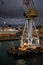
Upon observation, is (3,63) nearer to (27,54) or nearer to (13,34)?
(27,54)

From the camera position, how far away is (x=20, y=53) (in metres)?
9.91

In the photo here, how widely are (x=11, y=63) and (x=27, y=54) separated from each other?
4.91ft

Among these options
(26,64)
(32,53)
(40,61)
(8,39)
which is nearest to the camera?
(26,64)

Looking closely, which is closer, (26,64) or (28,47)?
(26,64)

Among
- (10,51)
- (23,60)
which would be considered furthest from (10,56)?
(23,60)

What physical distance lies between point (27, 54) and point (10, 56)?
Answer: 2.18 ft

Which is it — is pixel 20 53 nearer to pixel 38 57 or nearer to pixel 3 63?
pixel 38 57

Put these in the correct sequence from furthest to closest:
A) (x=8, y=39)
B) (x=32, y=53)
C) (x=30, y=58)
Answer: (x=8, y=39)
(x=32, y=53)
(x=30, y=58)

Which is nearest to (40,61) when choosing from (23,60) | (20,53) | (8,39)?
(23,60)

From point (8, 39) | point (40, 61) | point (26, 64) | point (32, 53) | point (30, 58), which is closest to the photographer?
point (26, 64)

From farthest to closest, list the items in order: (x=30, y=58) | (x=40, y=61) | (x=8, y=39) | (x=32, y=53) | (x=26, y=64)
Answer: (x=8, y=39) < (x=32, y=53) < (x=30, y=58) < (x=40, y=61) < (x=26, y=64)

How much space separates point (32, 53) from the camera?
1019 centimetres

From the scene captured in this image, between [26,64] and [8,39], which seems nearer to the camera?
[26,64]

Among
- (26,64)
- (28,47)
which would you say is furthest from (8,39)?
(26,64)
